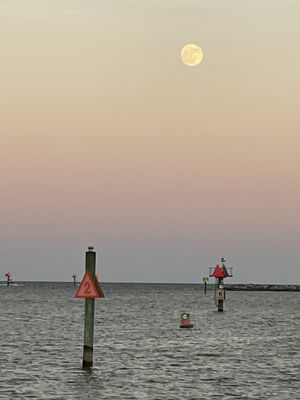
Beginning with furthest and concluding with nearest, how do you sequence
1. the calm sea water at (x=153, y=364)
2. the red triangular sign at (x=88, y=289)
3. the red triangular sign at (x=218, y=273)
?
the red triangular sign at (x=218, y=273), the red triangular sign at (x=88, y=289), the calm sea water at (x=153, y=364)

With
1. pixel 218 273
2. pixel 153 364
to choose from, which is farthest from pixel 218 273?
pixel 153 364

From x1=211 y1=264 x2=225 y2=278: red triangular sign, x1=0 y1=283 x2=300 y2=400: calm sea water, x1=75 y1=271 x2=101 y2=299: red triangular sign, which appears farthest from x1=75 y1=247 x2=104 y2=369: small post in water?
x1=211 y1=264 x2=225 y2=278: red triangular sign

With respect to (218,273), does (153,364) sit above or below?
below

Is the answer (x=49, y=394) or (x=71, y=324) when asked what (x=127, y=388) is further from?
(x=71, y=324)

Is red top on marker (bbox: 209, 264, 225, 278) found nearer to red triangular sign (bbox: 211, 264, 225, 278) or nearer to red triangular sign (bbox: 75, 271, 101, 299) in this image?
red triangular sign (bbox: 211, 264, 225, 278)

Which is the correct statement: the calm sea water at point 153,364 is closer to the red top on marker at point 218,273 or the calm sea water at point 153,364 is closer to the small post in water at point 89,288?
the small post in water at point 89,288

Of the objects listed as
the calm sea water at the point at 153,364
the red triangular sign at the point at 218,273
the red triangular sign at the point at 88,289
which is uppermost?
the red triangular sign at the point at 218,273

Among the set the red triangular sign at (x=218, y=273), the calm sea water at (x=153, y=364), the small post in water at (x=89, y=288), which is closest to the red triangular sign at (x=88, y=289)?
the small post in water at (x=89, y=288)

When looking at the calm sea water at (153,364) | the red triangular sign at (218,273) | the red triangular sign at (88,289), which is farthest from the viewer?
the red triangular sign at (218,273)

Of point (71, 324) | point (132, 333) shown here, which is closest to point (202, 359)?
point (132, 333)

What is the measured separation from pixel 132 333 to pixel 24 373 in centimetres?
2446

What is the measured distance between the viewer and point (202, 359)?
1608 inches

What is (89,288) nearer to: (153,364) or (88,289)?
(88,289)

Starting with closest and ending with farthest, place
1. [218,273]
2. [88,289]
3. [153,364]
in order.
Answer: [88,289] < [153,364] < [218,273]
